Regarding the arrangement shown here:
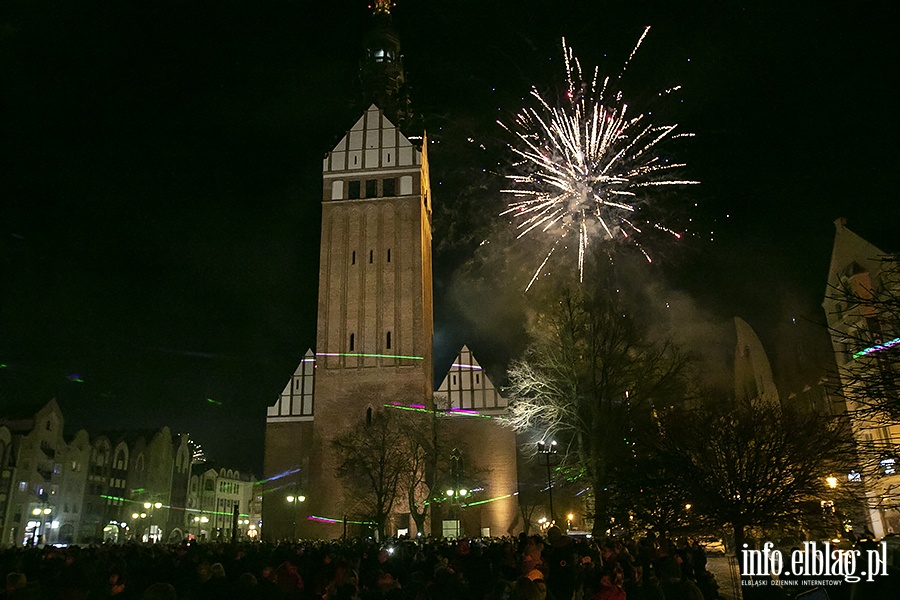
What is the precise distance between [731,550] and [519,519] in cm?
2696

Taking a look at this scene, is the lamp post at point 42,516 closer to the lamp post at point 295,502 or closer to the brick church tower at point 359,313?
the brick church tower at point 359,313

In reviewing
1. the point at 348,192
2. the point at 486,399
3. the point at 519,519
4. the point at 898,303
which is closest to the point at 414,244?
the point at 348,192

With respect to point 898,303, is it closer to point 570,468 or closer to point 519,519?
point 570,468

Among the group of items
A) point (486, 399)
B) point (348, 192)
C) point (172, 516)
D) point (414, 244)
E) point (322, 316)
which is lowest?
point (172, 516)

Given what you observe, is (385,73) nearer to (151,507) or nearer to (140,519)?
(151,507)

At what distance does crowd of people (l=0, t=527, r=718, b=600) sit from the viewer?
20.2 feet

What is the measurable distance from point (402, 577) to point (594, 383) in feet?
46.1

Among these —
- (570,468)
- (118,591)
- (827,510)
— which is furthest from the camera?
(570,468)

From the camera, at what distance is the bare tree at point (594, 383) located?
76.9 ft

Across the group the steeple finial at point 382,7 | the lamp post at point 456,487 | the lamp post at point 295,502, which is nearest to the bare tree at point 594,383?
the lamp post at point 456,487

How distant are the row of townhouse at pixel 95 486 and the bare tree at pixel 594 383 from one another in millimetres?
20056

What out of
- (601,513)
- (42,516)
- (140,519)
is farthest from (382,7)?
(140,519)

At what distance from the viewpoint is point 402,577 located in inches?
437

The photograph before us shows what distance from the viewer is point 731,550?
16797 mm
